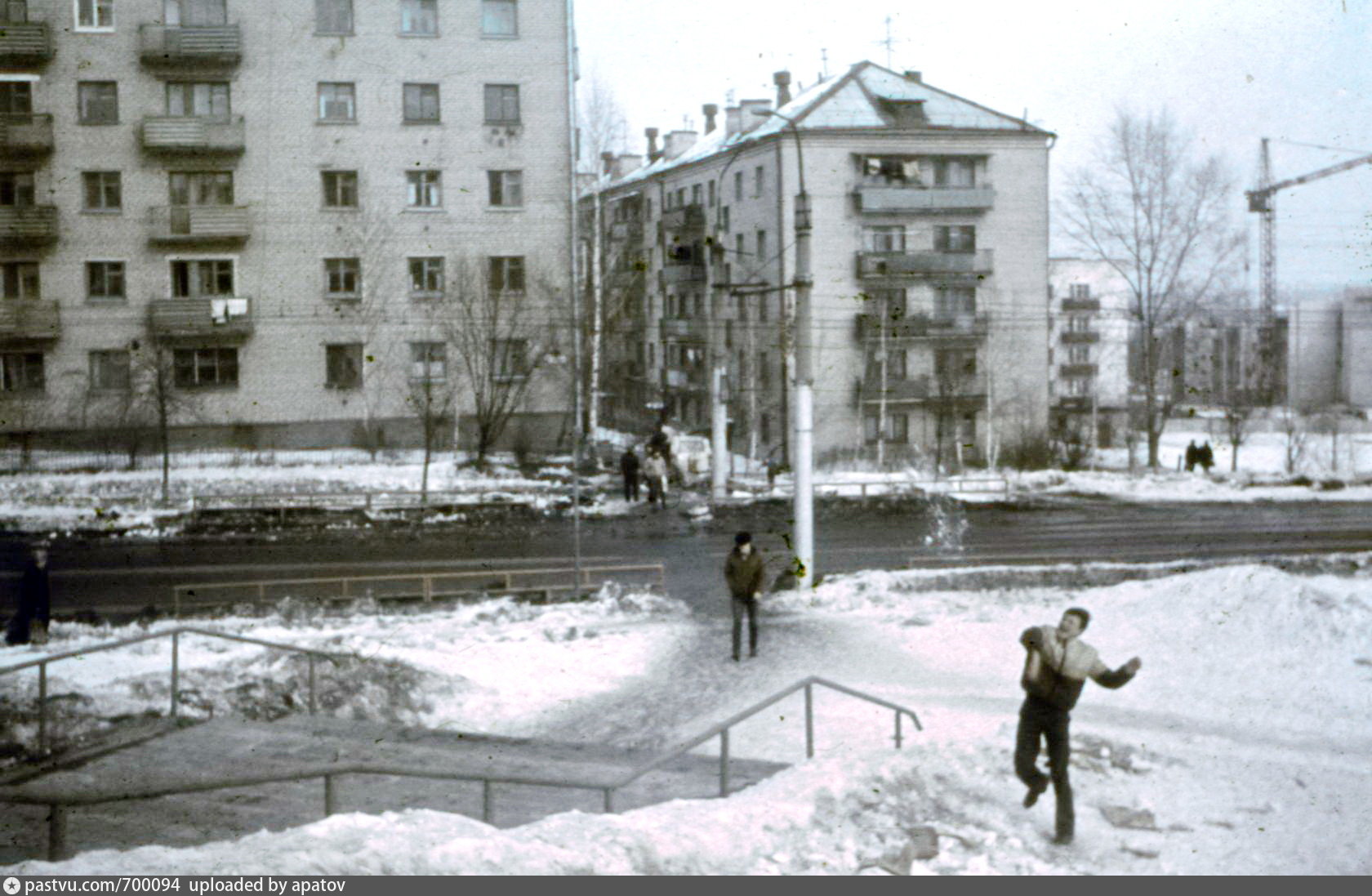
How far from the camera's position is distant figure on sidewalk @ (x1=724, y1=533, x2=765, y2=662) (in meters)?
12.4

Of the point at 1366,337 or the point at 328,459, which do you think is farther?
the point at 1366,337

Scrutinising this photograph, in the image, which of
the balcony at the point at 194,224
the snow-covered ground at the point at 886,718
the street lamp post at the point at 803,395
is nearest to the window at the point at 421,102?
the balcony at the point at 194,224

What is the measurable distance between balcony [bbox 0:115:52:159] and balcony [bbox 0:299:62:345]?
6.08 ft

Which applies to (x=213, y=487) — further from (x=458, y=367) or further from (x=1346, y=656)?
(x=1346, y=656)

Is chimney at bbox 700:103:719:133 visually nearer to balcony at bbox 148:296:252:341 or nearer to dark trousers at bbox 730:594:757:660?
balcony at bbox 148:296:252:341

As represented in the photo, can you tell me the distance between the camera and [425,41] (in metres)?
16.4

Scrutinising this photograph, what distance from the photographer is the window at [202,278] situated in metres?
14.4

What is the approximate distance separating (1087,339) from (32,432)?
123 feet

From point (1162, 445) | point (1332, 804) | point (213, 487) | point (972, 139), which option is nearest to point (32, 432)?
point (213, 487)

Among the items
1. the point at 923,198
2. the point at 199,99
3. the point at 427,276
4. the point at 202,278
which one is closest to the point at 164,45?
the point at 199,99

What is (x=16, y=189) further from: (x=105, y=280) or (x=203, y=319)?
(x=203, y=319)

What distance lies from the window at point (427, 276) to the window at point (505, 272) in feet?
3.61

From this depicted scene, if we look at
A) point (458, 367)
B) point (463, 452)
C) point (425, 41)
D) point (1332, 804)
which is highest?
point (425, 41)
